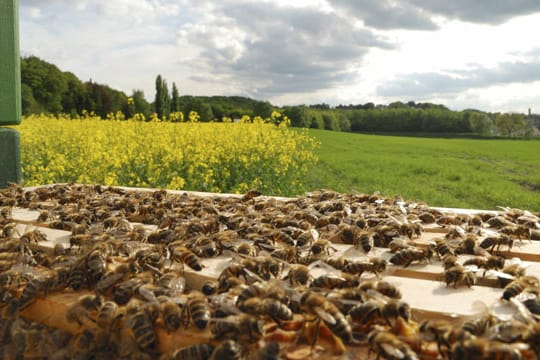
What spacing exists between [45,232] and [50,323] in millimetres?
1506

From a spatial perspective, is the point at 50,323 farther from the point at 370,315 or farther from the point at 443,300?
the point at 443,300

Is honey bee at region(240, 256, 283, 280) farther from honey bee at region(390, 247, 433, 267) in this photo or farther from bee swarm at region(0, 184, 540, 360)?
honey bee at region(390, 247, 433, 267)

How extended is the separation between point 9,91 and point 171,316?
20.9ft

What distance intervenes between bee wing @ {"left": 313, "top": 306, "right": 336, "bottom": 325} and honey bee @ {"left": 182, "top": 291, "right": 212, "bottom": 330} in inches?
19.6

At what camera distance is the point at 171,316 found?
90.5 inches

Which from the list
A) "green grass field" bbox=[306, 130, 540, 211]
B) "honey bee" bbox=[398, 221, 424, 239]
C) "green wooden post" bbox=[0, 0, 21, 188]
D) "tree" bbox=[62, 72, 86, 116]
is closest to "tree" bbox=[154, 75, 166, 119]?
"green grass field" bbox=[306, 130, 540, 211]

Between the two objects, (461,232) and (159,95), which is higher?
(159,95)

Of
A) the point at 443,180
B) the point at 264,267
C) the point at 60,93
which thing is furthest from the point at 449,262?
the point at 60,93

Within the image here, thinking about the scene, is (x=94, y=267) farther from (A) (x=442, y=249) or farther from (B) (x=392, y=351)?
(A) (x=442, y=249)

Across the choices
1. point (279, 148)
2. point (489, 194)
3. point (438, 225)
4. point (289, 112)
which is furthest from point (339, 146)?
point (438, 225)

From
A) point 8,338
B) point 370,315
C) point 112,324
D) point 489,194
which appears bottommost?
point 489,194

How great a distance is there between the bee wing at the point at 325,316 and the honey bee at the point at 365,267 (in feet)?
2.54

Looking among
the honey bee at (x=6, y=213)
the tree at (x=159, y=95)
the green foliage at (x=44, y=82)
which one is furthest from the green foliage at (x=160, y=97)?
the honey bee at (x=6, y=213)

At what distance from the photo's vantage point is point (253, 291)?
237 cm
